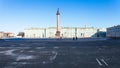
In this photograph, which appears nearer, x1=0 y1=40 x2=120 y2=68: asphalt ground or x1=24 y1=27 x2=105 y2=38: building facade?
x1=0 y1=40 x2=120 y2=68: asphalt ground

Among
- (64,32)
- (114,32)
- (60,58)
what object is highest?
(64,32)

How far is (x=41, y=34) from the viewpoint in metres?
142

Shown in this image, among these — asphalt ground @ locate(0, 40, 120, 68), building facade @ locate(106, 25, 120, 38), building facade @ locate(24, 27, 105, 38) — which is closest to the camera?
asphalt ground @ locate(0, 40, 120, 68)

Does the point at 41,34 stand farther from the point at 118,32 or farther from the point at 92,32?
the point at 118,32

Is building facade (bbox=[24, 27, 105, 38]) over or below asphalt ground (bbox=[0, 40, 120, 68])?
over

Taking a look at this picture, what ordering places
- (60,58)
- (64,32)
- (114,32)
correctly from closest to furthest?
(60,58) < (114,32) < (64,32)

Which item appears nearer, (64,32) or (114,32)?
(114,32)

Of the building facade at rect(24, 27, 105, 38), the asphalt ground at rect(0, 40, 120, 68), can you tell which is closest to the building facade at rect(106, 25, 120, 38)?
the building facade at rect(24, 27, 105, 38)

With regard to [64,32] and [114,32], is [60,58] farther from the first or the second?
[64,32]

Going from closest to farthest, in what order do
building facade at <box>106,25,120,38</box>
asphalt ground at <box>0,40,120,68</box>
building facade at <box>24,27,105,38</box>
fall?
asphalt ground at <box>0,40,120,68</box> → building facade at <box>106,25,120,38</box> → building facade at <box>24,27,105,38</box>

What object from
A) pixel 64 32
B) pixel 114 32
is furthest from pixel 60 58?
pixel 64 32

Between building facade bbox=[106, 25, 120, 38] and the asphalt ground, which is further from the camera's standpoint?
building facade bbox=[106, 25, 120, 38]

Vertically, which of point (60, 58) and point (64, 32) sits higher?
point (64, 32)

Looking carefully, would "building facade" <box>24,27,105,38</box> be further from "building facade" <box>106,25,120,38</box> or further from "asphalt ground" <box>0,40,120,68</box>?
"asphalt ground" <box>0,40,120,68</box>
